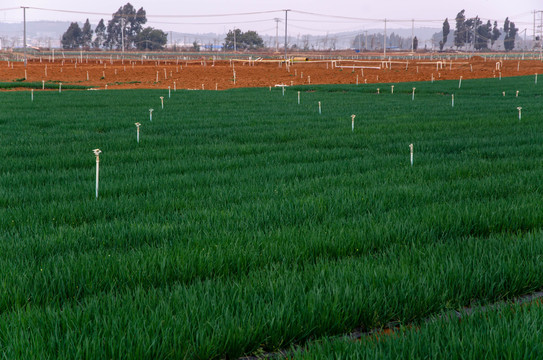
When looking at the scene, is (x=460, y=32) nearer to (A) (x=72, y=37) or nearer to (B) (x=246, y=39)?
(B) (x=246, y=39)

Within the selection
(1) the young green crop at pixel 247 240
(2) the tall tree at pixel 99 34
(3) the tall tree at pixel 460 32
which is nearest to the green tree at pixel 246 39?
(2) the tall tree at pixel 99 34

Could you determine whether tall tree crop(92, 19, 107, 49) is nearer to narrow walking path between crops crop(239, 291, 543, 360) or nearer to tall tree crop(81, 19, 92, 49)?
tall tree crop(81, 19, 92, 49)

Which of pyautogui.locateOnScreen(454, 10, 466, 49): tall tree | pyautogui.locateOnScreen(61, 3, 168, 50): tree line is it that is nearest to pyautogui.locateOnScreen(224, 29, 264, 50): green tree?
pyautogui.locateOnScreen(61, 3, 168, 50): tree line

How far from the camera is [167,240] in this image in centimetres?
548

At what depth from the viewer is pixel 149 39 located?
6614 inches

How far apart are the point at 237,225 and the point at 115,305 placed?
2.32 metres

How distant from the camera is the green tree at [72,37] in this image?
569ft

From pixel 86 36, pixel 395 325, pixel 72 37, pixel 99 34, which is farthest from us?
pixel 99 34

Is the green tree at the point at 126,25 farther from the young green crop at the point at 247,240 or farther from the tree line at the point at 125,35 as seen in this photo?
the young green crop at the point at 247,240

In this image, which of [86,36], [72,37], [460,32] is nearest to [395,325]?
[72,37]

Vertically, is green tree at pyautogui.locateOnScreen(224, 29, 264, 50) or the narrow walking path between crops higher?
green tree at pyautogui.locateOnScreen(224, 29, 264, 50)

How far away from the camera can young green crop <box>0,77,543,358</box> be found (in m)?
3.62

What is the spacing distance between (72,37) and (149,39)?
88.4 ft

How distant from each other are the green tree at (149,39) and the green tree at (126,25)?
11.4ft
